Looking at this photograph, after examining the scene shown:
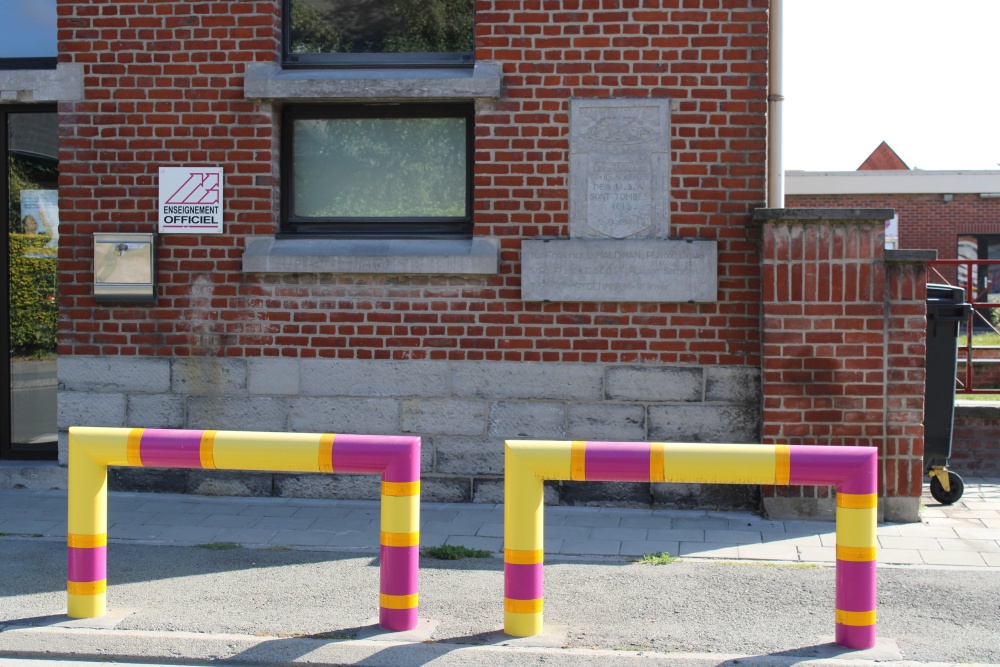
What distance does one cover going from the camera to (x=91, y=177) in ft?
25.2

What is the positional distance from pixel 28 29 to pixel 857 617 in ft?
23.0

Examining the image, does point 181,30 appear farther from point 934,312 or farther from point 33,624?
point 934,312

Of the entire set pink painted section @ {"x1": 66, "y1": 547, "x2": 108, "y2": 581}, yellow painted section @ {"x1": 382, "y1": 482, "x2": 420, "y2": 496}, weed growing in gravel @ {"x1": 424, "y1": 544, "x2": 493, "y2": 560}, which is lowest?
weed growing in gravel @ {"x1": 424, "y1": 544, "x2": 493, "y2": 560}

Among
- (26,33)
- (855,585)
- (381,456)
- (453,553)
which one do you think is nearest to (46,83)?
(26,33)

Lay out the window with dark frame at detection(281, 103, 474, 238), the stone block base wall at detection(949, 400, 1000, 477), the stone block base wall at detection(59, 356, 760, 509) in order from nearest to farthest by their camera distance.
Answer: the stone block base wall at detection(59, 356, 760, 509), the window with dark frame at detection(281, 103, 474, 238), the stone block base wall at detection(949, 400, 1000, 477)

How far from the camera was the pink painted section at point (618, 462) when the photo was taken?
4461 millimetres

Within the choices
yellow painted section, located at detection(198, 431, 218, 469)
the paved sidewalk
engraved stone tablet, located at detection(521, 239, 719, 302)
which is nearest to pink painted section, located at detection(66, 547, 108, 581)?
yellow painted section, located at detection(198, 431, 218, 469)

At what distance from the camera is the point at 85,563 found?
483 cm

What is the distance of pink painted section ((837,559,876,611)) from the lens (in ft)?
14.6

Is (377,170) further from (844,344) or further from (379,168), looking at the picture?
(844,344)

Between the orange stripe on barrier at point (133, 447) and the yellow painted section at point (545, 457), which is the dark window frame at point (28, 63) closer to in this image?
the orange stripe on barrier at point (133, 447)

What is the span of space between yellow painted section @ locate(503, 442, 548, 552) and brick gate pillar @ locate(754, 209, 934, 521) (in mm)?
2859

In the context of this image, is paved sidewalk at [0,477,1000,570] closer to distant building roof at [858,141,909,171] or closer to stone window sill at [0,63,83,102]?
stone window sill at [0,63,83,102]

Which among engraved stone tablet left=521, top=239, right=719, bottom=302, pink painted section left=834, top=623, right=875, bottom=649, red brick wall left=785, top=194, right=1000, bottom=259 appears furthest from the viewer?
red brick wall left=785, top=194, right=1000, bottom=259
